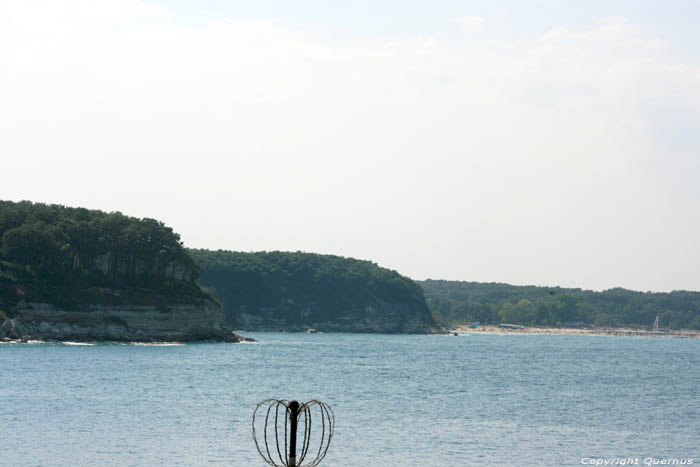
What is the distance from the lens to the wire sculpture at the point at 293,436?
13.1m

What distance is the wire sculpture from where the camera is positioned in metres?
13.1

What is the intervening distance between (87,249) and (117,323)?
22415 mm

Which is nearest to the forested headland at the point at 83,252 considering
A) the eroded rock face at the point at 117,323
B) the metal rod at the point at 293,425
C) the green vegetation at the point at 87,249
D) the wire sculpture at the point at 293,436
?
the green vegetation at the point at 87,249

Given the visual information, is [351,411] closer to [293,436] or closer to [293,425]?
[293,436]

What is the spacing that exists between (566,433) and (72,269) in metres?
130

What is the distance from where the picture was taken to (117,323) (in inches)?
6068

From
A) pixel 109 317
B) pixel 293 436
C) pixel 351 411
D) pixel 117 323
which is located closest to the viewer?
pixel 293 436

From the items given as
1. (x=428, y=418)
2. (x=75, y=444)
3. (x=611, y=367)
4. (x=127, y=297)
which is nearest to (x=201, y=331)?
(x=127, y=297)

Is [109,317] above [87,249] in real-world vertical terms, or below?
below

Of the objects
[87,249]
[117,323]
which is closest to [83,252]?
[87,249]

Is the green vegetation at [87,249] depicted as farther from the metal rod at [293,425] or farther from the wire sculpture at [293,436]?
the metal rod at [293,425]

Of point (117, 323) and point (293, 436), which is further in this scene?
point (117, 323)

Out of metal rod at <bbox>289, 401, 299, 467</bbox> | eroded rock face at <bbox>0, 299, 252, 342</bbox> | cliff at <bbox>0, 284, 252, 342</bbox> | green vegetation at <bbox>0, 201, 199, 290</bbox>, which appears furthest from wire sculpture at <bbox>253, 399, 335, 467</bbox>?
green vegetation at <bbox>0, 201, 199, 290</bbox>

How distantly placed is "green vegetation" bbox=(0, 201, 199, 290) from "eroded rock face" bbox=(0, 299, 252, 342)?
8.12 m
